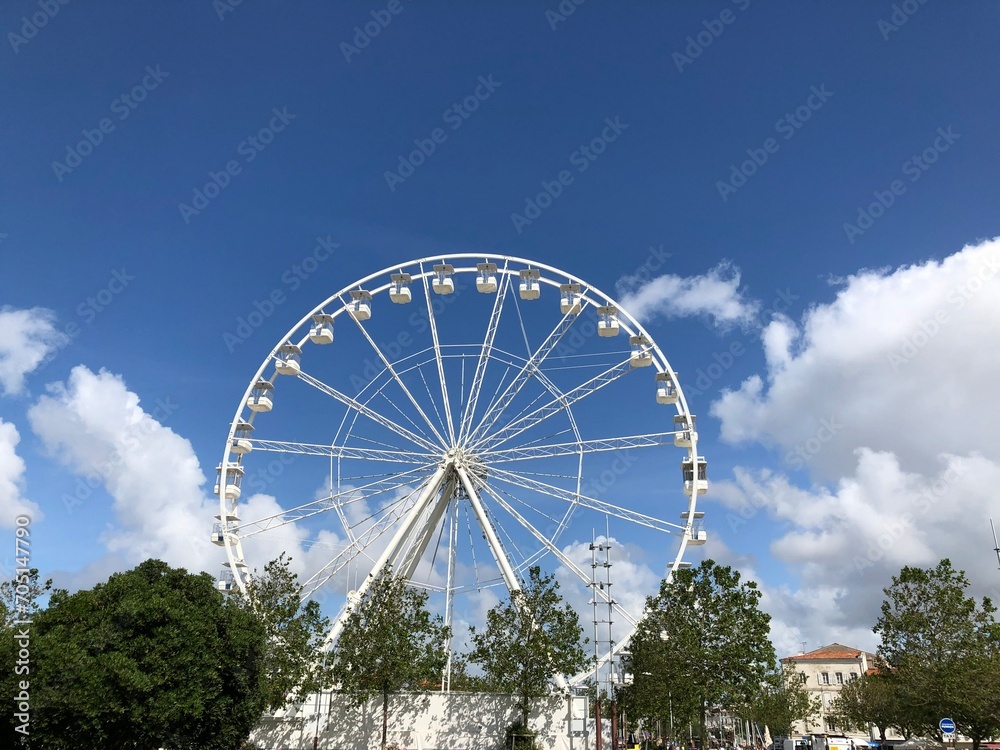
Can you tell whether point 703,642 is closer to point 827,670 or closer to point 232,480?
point 232,480

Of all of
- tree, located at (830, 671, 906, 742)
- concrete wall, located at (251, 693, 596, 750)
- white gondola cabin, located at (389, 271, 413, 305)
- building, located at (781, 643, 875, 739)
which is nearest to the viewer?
concrete wall, located at (251, 693, 596, 750)

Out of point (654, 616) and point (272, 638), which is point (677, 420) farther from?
point (272, 638)

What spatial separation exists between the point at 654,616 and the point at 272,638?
17.6m

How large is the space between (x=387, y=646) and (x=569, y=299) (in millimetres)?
17509

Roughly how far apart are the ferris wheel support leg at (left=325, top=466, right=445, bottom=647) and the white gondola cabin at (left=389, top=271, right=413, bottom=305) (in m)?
8.56

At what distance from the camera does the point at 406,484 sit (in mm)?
33031

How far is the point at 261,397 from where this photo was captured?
35.7 meters

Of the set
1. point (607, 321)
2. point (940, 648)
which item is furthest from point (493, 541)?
point (940, 648)

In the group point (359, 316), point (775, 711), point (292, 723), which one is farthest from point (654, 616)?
point (775, 711)

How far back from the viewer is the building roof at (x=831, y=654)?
100 metres

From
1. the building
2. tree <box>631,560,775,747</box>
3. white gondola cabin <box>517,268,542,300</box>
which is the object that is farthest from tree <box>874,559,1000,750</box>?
the building

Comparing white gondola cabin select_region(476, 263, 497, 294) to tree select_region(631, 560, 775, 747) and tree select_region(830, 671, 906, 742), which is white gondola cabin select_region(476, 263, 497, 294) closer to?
tree select_region(631, 560, 775, 747)

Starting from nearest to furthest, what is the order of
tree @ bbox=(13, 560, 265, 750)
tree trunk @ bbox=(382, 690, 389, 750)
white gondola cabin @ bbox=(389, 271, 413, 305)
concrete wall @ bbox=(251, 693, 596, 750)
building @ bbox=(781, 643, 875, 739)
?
1. tree @ bbox=(13, 560, 265, 750)
2. tree trunk @ bbox=(382, 690, 389, 750)
3. concrete wall @ bbox=(251, 693, 596, 750)
4. white gondola cabin @ bbox=(389, 271, 413, 305)
5. building @ bbox=(781, 643, 875, 739)

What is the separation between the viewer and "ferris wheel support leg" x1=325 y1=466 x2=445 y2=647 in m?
31.6
